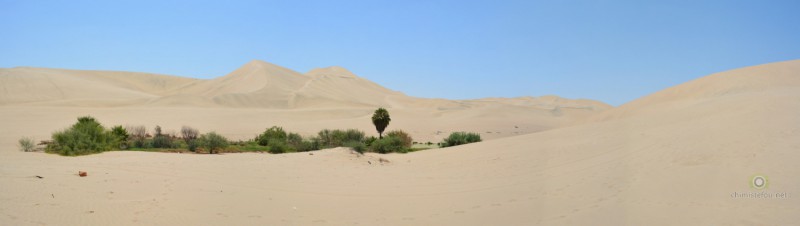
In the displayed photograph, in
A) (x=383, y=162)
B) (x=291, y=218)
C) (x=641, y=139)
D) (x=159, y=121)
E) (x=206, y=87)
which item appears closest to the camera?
(x=291, y=218)

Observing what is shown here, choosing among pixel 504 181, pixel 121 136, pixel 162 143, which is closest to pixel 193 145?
pixel 162 143

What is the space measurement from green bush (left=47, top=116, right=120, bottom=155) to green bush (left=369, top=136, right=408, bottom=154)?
1111cm

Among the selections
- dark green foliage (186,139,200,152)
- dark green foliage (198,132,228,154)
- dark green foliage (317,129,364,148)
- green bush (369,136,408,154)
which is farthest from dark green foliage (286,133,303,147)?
dark green foliage (186,139,200,152)

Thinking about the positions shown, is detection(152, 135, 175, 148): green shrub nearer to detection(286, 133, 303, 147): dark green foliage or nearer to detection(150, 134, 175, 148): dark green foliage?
detection(150, 134, 175, 148): dark green foliage

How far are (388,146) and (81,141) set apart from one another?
12.6 metres

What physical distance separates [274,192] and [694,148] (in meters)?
8.74

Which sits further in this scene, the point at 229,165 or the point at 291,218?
the point at 229,165

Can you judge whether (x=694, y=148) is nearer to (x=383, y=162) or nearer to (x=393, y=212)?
(x=393, y=212)

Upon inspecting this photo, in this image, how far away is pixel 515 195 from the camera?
32.5 ft

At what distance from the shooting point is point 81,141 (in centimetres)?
1859

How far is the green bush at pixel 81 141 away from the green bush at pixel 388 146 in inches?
437

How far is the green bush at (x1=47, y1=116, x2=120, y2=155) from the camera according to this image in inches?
714

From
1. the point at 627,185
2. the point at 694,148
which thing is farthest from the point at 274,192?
the point at 694,148

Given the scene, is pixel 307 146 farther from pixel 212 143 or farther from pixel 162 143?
pixel 162 143
